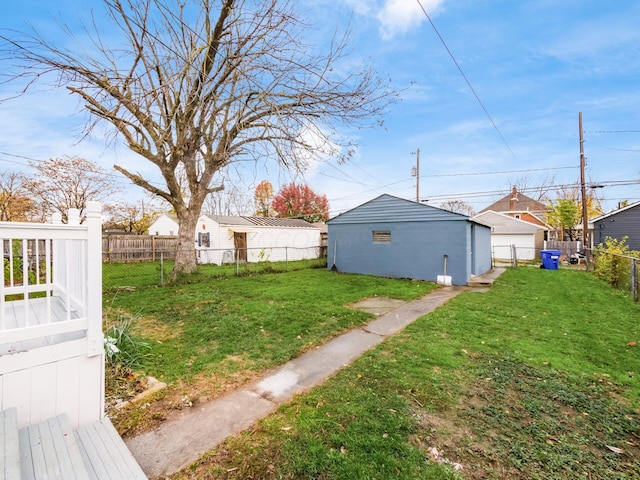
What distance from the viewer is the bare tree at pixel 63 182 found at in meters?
16.9

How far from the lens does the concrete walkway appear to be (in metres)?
2.10

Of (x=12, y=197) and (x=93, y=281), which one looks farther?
(x=12, y=197)

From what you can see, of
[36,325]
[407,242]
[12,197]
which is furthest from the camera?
[12,197]

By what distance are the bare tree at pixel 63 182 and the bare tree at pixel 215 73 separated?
12.9 metres

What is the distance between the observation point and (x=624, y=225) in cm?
1641

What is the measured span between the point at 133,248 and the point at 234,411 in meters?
17.5

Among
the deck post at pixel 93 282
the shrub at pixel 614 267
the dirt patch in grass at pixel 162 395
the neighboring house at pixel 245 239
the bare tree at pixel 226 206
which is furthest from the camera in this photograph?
the bare tree at pixel 226 206

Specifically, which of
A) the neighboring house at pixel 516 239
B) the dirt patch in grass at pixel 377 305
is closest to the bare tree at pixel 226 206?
the neighboring house at pixel 516 239

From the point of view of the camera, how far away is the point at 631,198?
26.2m

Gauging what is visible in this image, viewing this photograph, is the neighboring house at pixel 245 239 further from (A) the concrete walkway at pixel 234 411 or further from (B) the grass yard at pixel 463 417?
(B) the grass yard at pixel 463 417

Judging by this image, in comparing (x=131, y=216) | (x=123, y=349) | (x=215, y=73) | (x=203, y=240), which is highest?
(x=215, y=73)

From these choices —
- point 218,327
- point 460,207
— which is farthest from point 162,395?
point 460,207

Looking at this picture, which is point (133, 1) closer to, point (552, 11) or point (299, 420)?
point (299, 420)

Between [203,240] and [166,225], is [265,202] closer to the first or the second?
[166,225]
